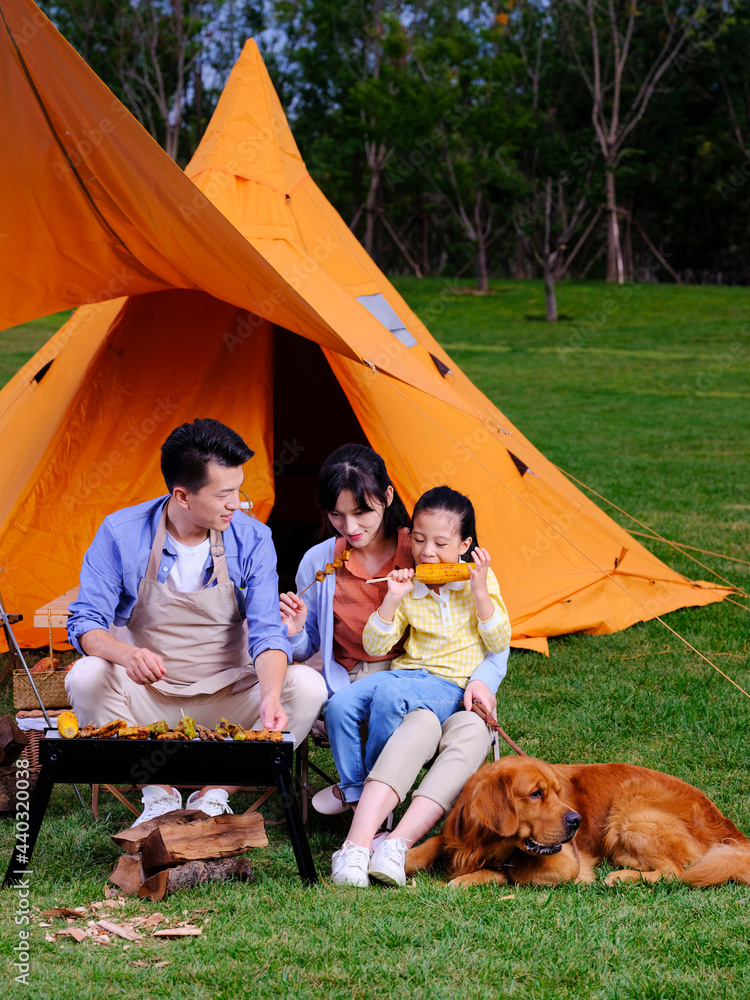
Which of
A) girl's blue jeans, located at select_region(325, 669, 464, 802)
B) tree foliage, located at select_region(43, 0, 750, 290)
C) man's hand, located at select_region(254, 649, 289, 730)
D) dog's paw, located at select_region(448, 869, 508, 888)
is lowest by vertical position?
dog's paw, located at select_region(448, 869, 508, 888)

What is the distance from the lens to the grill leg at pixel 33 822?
257 cm

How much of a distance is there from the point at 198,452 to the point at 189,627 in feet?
1.92

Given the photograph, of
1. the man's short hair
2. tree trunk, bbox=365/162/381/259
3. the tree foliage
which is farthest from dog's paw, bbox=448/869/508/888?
tree trunk, bbox=365/162/381/259

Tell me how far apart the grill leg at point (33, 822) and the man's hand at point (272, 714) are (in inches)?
23.7

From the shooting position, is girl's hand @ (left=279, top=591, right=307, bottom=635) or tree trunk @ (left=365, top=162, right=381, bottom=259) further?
tree trunk @ (left=365, top=162, right=381, bottom=259)

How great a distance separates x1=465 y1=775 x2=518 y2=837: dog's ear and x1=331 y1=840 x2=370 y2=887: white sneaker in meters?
0.32

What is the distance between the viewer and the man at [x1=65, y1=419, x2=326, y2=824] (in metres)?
3.08

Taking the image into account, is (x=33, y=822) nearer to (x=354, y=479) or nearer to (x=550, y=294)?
(x=354, y=479)

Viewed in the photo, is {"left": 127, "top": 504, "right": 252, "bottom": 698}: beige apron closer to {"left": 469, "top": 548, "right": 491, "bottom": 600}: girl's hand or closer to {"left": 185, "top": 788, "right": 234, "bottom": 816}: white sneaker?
{"left": 185, "top": 788, "right": 234, "bottom": 816}: white sneaker

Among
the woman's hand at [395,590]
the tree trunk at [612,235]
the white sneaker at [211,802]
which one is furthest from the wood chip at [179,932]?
the tree trunk at [612,235]

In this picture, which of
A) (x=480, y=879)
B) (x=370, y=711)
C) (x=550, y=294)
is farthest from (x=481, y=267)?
(x=480, y=879)

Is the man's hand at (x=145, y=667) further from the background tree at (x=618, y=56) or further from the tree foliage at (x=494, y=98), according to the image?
the background tree at (x=618, y=56)

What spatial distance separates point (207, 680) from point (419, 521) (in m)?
0.85

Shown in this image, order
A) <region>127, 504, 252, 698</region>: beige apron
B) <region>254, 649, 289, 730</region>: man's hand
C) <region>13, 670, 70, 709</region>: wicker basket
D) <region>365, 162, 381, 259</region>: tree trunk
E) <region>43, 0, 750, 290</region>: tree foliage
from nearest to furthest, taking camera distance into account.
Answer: <region>254, 649, 289, 730</region>: man's hand → <region>127, 504, 252, 698</region>: beige apron → <region>13, 670, 70, 709</region>: wicker basket → <region>43, 0, 750, 290</region>: tree foliage → <region>365, 162, 381, 259</region>: tree trunk
